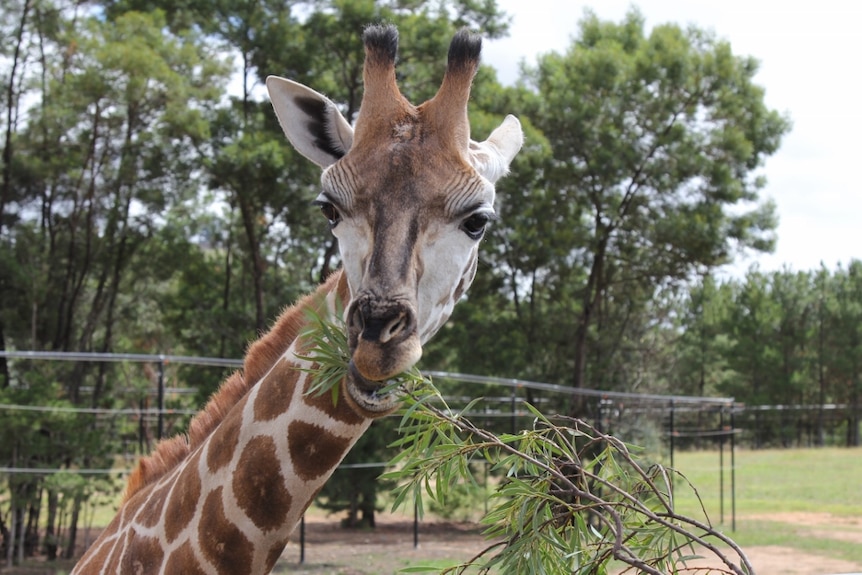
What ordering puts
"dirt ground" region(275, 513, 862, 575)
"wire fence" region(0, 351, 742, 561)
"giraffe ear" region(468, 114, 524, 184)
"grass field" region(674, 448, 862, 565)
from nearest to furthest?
"giraffe ear" region(468, 114, 524, 184)
"dirt ground" region(275, 513, 862, 575)
"wire fence" region(0, 351, 742, 561)
"grass field" region(674, 448, 862, 565)

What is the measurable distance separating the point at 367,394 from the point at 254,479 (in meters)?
0.53

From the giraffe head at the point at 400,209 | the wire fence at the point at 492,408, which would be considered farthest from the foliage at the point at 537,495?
the wire fence at the point at 492,408

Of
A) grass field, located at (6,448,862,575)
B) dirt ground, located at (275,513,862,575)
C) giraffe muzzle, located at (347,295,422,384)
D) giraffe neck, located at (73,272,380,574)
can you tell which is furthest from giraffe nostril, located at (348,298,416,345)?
dirt ground, located at (275,513,862,575)

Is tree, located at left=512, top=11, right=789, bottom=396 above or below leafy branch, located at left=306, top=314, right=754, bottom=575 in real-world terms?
above

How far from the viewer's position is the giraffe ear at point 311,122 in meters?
2.25

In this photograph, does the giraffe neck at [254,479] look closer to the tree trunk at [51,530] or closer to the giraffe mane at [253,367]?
the giraffe mane at [253,367]

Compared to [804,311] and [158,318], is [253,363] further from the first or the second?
[804,311]

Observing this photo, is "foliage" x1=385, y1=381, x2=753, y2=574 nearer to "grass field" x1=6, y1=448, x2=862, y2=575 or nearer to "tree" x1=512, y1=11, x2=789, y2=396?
"grass field" x1=6, y1=448, x2=862, y2=575

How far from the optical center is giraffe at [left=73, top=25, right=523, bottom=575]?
5.82 ft

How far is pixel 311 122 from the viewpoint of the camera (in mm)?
2281

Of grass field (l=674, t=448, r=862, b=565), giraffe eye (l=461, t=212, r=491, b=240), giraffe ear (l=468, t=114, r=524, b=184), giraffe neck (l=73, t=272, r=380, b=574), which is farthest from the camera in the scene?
grass field (l=674, t=448, r=862, b=565)

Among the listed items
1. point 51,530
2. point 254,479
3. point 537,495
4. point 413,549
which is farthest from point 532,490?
point 413,549

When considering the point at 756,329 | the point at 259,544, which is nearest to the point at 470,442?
the point at 259,544

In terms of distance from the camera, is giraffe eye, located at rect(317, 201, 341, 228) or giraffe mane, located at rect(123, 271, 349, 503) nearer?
giraffe eye, located at rect(317, 201, 341, 228)
